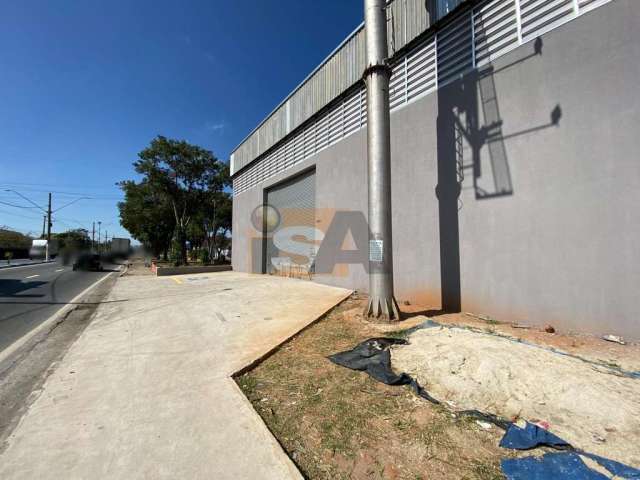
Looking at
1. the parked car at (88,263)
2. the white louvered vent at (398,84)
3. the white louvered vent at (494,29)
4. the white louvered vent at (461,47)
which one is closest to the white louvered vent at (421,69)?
the white louvered vent at (461,47)

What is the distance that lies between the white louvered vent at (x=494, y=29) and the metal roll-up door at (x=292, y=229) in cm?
737

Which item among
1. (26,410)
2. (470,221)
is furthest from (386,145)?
(26,410)

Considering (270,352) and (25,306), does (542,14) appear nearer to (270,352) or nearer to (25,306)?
(270,352)

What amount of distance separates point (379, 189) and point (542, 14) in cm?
420

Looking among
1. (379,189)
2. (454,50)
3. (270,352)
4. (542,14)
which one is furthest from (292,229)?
(542,14)

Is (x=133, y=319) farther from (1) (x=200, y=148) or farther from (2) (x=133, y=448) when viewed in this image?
(1) (x=200, y=148)

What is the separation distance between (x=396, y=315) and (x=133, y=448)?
4.60 meters

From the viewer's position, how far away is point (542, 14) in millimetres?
5352

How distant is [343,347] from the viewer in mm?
4695

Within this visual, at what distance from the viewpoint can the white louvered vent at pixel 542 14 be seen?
508cm

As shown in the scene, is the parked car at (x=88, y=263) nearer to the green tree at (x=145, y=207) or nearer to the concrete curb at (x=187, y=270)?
the green tree at (x=145, y=207)

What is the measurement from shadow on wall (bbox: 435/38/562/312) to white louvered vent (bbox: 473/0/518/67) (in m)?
0.33

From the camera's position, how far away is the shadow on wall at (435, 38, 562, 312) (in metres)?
5.84

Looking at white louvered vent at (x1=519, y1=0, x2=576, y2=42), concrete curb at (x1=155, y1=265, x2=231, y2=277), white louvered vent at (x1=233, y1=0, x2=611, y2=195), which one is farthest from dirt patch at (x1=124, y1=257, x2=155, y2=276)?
white louvered vent at (x1=519, y1=0, x2=576, y2=42)
